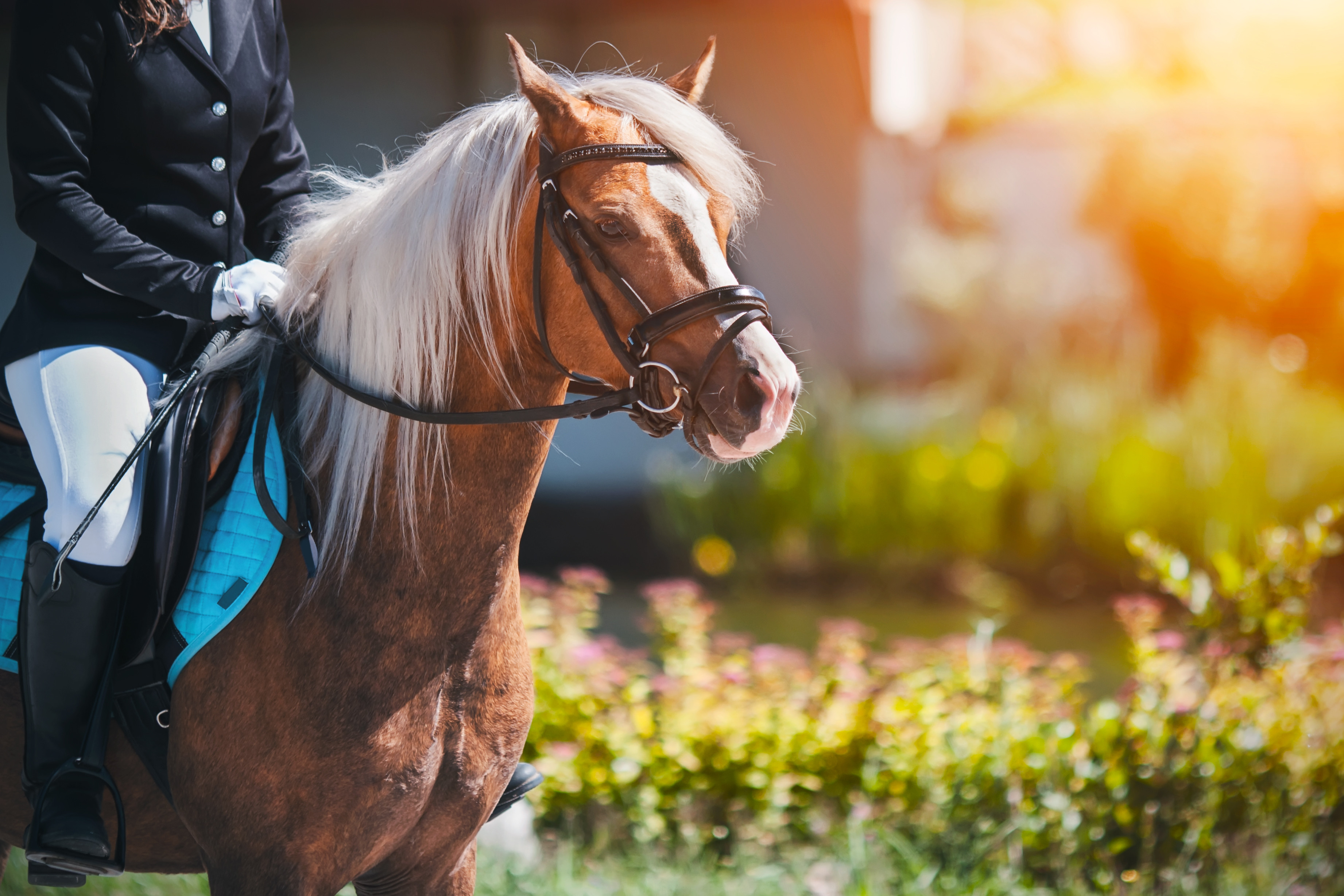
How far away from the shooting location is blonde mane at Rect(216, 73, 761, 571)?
5.41 ft

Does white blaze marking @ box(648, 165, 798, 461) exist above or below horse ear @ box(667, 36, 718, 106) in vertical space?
below

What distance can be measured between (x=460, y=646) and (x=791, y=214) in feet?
24.1

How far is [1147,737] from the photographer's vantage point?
2912 millimetres

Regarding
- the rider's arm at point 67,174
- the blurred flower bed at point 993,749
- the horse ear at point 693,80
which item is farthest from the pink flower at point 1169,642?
the rider's arm at point 67,174

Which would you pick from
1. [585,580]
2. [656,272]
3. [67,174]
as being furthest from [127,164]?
[585,580]

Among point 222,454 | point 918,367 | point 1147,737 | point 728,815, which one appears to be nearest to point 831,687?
point 728,815

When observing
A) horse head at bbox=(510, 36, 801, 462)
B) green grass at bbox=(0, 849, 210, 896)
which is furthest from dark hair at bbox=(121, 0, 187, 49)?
green grass at bbox=(0, 849, 210, 896)

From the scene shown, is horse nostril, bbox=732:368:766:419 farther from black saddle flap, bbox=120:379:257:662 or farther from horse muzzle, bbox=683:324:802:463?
black saddle flap, bbox=120:379:257:662

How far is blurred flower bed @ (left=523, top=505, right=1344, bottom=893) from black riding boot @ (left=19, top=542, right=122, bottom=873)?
1.58 metres

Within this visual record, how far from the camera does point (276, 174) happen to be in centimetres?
207

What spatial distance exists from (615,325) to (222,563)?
0.73m

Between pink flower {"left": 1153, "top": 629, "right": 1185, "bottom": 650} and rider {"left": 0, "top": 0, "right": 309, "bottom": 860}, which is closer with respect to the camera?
rider {"left": 0, "top": 0, "right": 309, "bottom": 860}

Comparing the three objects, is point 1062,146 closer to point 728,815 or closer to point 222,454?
point 728,815

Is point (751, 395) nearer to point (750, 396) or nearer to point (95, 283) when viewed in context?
point (750, 396)
